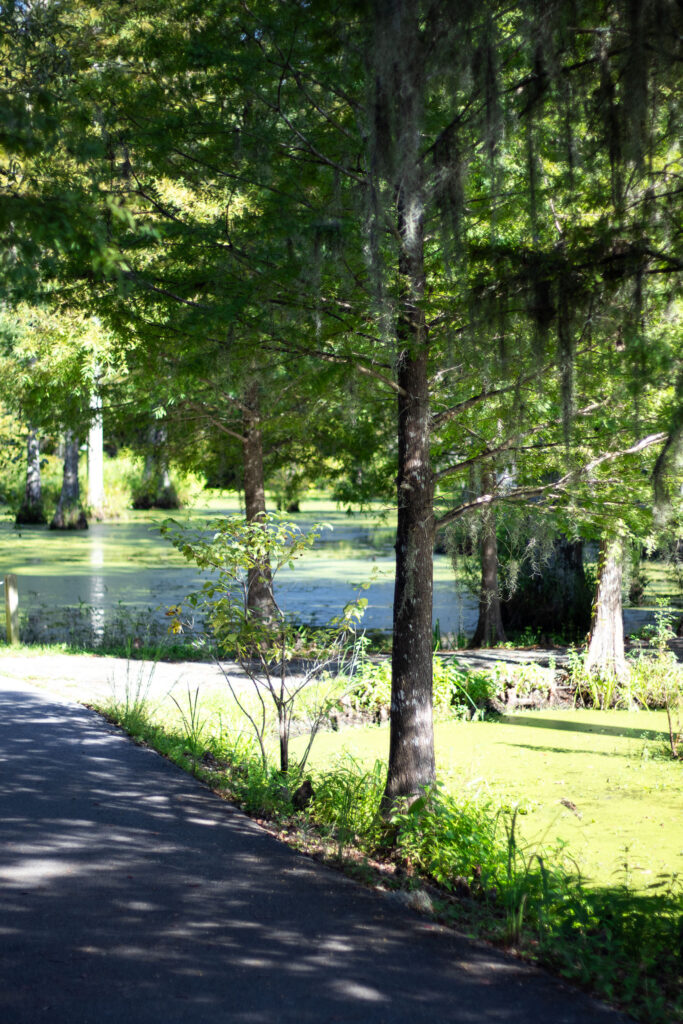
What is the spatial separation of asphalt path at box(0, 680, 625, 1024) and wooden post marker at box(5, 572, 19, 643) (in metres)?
6.69

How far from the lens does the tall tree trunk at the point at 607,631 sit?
36.3 ft

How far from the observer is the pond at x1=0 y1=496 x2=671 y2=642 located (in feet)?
50.7

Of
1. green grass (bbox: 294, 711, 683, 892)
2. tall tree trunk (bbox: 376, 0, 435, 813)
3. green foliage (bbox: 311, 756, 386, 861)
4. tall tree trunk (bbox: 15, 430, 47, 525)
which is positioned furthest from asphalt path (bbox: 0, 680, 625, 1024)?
tall tree trunk (bbox: 15, 430, 47, 525)

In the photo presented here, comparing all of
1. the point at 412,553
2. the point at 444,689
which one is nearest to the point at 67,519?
the point at 444,689

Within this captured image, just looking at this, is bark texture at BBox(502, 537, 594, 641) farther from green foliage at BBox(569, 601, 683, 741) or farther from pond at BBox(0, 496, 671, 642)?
green foliage at BBox(569, 601, 683, 741)

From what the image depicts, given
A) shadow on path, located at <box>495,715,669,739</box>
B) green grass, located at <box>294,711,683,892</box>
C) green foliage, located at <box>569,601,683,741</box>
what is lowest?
shadow on path, located at <box>495,715,669,739</box>

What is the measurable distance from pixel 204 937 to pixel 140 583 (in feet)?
52.2

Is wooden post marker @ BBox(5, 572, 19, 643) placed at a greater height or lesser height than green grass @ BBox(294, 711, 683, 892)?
greater

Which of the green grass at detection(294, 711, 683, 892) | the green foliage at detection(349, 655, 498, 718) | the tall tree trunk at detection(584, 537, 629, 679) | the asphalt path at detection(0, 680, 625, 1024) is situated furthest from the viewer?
the tall tree trunk at detection(584, 537, 629, 679)

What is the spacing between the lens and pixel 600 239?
4.45 metres

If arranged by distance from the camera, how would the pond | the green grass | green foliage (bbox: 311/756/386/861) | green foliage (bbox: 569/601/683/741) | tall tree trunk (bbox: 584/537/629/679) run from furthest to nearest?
the pond < tall tree trunk (bbox: 584/537/629/679) < green foliage (bbox: 569/601/683/741) < the green grass < green foliage (bbox: 311/756/386/861)

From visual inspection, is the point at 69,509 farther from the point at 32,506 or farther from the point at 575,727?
the point at 575,727

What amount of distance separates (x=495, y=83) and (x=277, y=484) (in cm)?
1072

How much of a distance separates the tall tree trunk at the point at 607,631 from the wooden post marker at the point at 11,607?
283 inches
